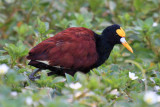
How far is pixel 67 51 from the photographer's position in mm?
2988

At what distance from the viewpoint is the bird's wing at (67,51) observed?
2.96m

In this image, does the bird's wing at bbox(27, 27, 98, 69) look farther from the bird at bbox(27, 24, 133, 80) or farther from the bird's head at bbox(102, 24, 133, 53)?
the bird's head at bbox(102, 24, 133, 53)

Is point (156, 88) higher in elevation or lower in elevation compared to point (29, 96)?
higher

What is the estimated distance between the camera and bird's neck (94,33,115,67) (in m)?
3.29

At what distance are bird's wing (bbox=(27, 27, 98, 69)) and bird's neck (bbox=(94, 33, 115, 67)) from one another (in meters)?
0.14

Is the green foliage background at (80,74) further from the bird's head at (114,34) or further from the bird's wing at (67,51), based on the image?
the bird's head at (114,34)

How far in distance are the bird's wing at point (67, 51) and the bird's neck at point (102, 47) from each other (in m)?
0.14

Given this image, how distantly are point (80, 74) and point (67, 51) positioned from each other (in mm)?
673

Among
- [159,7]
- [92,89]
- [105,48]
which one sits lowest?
[92,89]

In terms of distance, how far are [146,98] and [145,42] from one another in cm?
244

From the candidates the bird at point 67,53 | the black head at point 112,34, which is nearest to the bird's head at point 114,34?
the black head at point 112,34

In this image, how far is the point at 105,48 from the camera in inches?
131

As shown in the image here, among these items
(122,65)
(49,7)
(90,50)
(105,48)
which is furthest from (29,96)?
(49,7)

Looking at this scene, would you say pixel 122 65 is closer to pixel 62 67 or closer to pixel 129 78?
pixel 129 78
